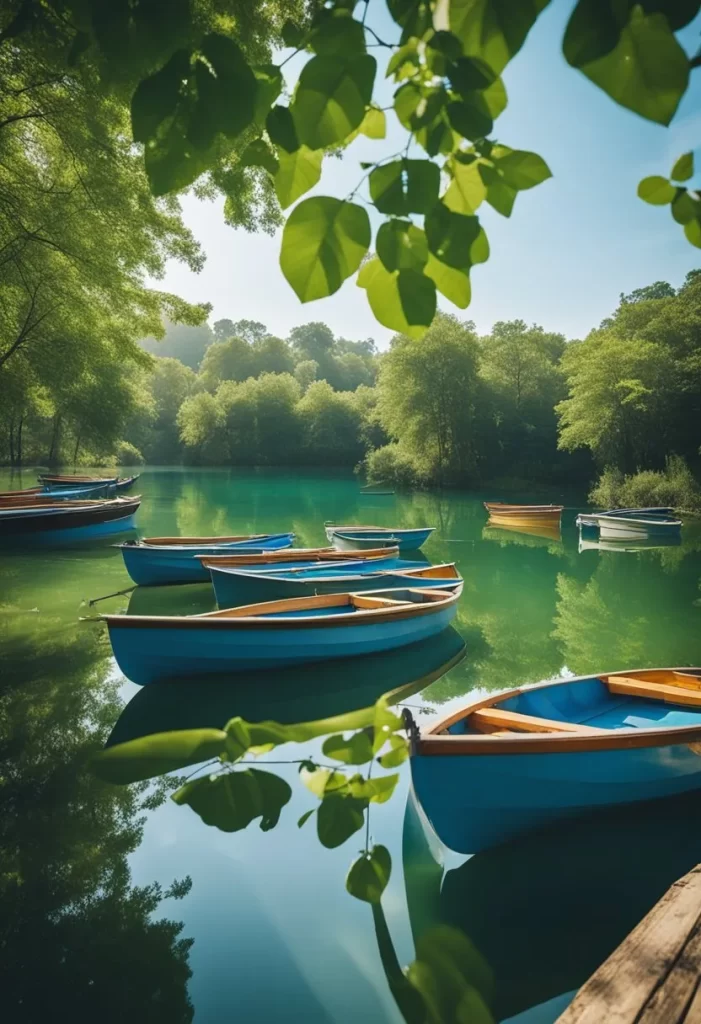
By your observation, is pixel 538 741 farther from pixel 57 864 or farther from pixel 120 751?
pixel 120 751

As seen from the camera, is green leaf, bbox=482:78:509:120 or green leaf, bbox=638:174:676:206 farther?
green leaf, bbox=638:174:676:206

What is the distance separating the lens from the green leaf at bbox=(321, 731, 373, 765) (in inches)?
18.3

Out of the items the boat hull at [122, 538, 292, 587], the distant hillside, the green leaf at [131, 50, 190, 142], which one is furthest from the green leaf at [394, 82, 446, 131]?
the distant hillside

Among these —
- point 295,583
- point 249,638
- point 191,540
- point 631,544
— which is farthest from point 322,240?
point 631,544

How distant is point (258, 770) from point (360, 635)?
6.27m

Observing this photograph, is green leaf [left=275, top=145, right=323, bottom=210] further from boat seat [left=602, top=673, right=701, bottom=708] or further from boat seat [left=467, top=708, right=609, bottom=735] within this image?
boat seat [left=602, top=673, right=701, bottom=708]

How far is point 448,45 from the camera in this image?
1.87 feet

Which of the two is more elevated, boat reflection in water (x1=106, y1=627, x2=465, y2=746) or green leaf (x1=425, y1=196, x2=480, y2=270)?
green leaf (x1=425, y1=196, x2=480, y2=270)

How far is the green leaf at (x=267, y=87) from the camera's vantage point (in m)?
0.64

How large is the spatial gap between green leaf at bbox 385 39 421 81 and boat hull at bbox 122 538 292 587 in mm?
9780

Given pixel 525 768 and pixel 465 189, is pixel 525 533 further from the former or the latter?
pixel 465 189

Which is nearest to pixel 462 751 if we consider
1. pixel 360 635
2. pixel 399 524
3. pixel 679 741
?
pixel 679 741

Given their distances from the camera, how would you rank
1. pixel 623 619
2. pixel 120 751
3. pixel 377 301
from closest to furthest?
pixel 120 751 < pixel 377 301 < pixel 623 619

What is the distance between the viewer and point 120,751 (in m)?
0.35
